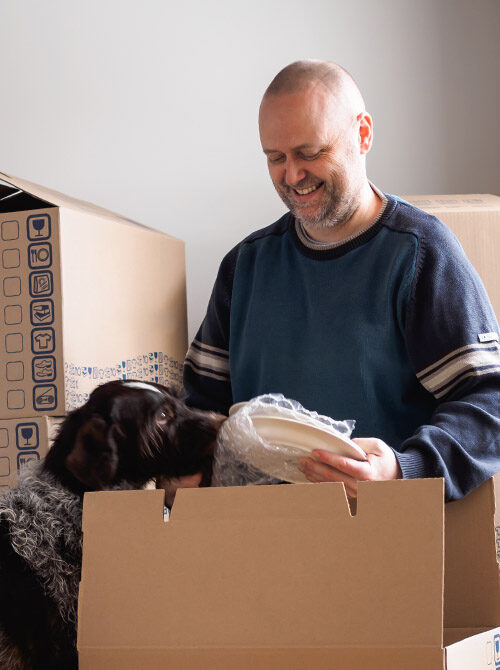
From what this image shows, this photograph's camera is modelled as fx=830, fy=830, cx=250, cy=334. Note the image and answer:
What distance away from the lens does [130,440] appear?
1322 mm

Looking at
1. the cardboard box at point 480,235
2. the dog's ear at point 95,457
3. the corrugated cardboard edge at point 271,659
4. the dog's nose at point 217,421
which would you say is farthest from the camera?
the cardboard box at point 480,235

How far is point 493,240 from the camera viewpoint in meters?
1.96

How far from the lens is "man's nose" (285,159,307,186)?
5.22 ft

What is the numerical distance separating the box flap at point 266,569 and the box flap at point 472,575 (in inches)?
10.3

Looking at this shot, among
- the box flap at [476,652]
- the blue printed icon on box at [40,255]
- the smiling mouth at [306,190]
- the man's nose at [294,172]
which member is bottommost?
the box flap at [476,652]

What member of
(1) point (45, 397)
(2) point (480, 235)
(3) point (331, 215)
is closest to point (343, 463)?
(3) point (331, 215)

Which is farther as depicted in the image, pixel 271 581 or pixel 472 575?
pixel 472 575

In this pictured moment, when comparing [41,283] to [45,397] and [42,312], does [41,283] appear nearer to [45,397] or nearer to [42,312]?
[42,312]

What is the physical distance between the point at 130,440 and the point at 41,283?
67 cm

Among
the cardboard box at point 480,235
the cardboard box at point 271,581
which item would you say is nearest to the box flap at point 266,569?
the cardboard box at point 271,581

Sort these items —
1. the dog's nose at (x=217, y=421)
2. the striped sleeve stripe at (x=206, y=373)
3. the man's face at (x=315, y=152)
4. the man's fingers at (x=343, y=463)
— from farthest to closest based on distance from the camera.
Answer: the striped sleeve stripe at (x=206, y=373)
the man's face at (x=315, y=152)
the dog's nose at (x=217, y=421)
the man's fingers at (x=343, y=463)

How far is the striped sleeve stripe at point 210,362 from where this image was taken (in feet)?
5.92

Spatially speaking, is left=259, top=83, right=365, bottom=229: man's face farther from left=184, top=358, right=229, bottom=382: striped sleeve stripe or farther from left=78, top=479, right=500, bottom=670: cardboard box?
left=78, top=479, right=500, bottom=670: cardboard box

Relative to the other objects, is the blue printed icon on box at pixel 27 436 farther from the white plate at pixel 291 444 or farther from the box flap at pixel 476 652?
the box flap at pixel 476 652
